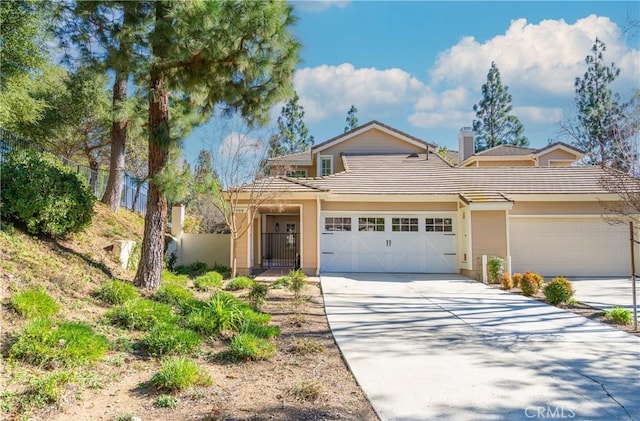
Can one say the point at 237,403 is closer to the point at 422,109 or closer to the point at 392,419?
the point at 392,419

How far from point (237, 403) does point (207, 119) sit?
24.1 feet

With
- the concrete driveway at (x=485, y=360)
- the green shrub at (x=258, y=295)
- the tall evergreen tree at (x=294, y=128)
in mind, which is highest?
the tall evergreen tree at (x=294, y=128)

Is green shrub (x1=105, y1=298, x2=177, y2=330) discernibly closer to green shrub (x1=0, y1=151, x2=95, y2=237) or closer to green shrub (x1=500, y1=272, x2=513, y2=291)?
green shrub (x1=0, y1=151, x2=95, y2=237)

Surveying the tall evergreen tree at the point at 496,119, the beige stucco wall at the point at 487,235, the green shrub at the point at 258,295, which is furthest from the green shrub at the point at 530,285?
the tall evergreen tree at the point at 496,119

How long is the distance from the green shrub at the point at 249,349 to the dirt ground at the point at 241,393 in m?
0.10

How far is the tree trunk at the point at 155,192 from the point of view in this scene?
817 cm

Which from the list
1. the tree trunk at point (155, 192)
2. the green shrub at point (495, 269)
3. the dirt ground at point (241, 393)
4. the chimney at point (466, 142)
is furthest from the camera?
the chimney at point (466, 142)

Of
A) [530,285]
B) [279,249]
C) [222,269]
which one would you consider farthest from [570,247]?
[222,269]

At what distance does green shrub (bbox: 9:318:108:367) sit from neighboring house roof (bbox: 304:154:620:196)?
10.7 meters

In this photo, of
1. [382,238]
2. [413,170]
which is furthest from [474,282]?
[413,170]

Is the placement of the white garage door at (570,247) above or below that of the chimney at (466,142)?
below

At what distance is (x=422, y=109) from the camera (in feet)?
63.4

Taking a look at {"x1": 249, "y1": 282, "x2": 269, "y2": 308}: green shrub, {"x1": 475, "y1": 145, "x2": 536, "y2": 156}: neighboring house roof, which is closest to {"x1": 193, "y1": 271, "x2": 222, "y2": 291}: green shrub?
{"x1": 249, "y1": 282, "x2": 269, "y2": 308}: green shrub

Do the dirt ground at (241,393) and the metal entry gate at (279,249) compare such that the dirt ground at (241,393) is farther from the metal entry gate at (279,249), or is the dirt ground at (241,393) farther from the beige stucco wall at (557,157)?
the beige stucco wall at (557,157)
